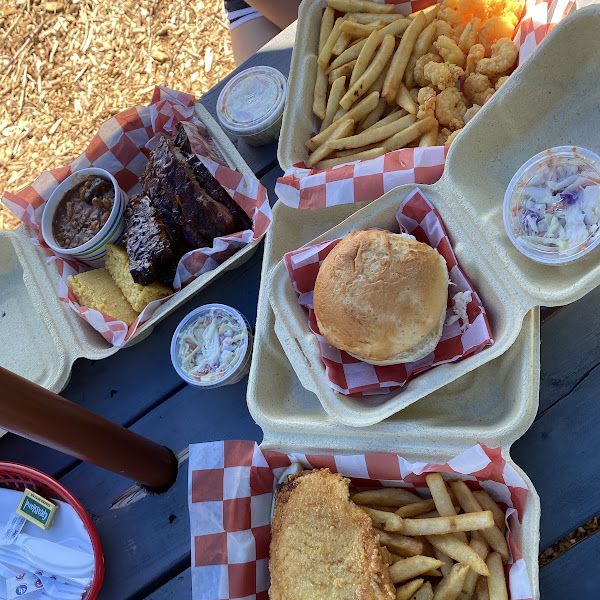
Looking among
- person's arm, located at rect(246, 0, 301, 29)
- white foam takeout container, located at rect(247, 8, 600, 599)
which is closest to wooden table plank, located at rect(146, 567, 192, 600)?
white foam takeout container, located at rect(247, 8, 600, 599)

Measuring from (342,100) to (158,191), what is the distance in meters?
0.91

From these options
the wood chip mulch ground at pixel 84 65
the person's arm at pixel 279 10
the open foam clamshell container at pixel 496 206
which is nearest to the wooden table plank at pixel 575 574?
the open foam clamshell container at pixel 496 206

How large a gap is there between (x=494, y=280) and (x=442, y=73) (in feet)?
3.01

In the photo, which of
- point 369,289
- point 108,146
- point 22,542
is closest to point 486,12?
point 369,289

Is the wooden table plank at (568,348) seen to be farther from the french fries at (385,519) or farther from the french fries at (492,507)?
the french fries at (385,519)

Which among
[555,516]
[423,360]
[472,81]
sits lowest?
[555,516]

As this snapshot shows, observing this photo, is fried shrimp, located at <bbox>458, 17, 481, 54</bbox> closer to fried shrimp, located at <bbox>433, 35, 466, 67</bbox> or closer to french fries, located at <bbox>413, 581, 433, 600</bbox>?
fried shrimp, located at <bbox>433, 35, 466, 67</bbox>

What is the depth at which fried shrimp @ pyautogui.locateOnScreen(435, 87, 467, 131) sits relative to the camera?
218cm

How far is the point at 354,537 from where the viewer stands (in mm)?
1676

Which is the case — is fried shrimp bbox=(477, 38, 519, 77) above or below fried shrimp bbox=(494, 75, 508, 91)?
above

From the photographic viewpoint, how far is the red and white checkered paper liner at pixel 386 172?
6.63ft

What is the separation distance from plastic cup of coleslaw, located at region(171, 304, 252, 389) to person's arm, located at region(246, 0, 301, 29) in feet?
6.54

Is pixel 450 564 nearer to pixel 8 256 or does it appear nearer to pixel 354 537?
pixel 354 537

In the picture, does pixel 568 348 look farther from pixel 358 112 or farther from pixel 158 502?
pixel 158 502
